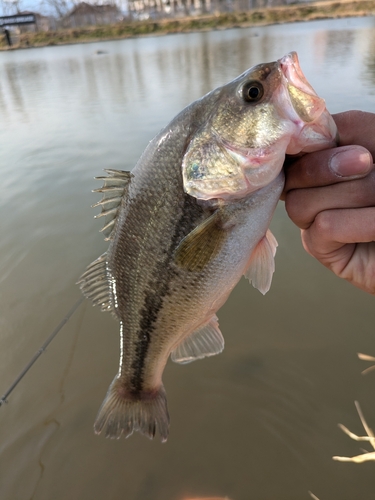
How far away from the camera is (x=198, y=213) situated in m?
1.44

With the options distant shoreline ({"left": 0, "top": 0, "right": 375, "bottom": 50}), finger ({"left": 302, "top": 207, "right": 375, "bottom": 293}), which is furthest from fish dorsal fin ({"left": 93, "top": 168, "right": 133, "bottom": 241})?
distant shoreline ({"left": 0, "top": 0, "right": 375, "bottom": 50})

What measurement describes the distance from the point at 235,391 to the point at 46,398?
1416 millimetres

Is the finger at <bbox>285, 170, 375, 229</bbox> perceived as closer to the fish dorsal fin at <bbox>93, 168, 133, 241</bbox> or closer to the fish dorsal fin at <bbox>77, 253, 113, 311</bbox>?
the fish dorsal fin at <bbox>93, 168, 133, 241</bbox>

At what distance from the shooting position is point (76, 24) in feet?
196

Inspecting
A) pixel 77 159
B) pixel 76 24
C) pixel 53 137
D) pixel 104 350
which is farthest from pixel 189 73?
pixel 76 24

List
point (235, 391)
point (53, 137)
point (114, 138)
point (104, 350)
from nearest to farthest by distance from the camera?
point (235, 391), point (104, 350), point (114, 138), point (53, 137)

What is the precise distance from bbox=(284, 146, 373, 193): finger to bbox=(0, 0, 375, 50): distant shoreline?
46.5 metres

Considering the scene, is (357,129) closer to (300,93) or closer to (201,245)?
(300,93)

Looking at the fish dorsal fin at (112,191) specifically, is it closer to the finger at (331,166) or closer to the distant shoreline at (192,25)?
the finger at (331,166)

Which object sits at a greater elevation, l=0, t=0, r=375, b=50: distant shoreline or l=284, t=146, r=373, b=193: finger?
l=0, t=0, r=375, b=50: distant shoreline

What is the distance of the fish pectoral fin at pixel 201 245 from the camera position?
1412mm

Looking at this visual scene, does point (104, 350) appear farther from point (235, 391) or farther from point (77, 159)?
point (77, 159)

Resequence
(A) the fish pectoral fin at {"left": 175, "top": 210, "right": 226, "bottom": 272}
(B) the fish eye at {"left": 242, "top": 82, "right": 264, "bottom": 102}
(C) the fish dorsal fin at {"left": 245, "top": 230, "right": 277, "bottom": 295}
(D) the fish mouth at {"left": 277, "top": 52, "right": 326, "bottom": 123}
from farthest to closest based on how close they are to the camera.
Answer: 1. (C) the fish dorsal fin at {"left": 245, "top": 230, "right": 277, "bottom": 295}
2. (A) the fish pectoral fin at {"left": 175, "top": 210, "right": 226, "bottom": 272}
3. (B) the fish eye at {"left": 242, "top": 82, "right": 264, "bottom": 102}
4. (D) the fish mouth at {"left": 277, "top": 52, "right": 326, "bottom": 123}

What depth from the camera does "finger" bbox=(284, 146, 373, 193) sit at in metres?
1.25
